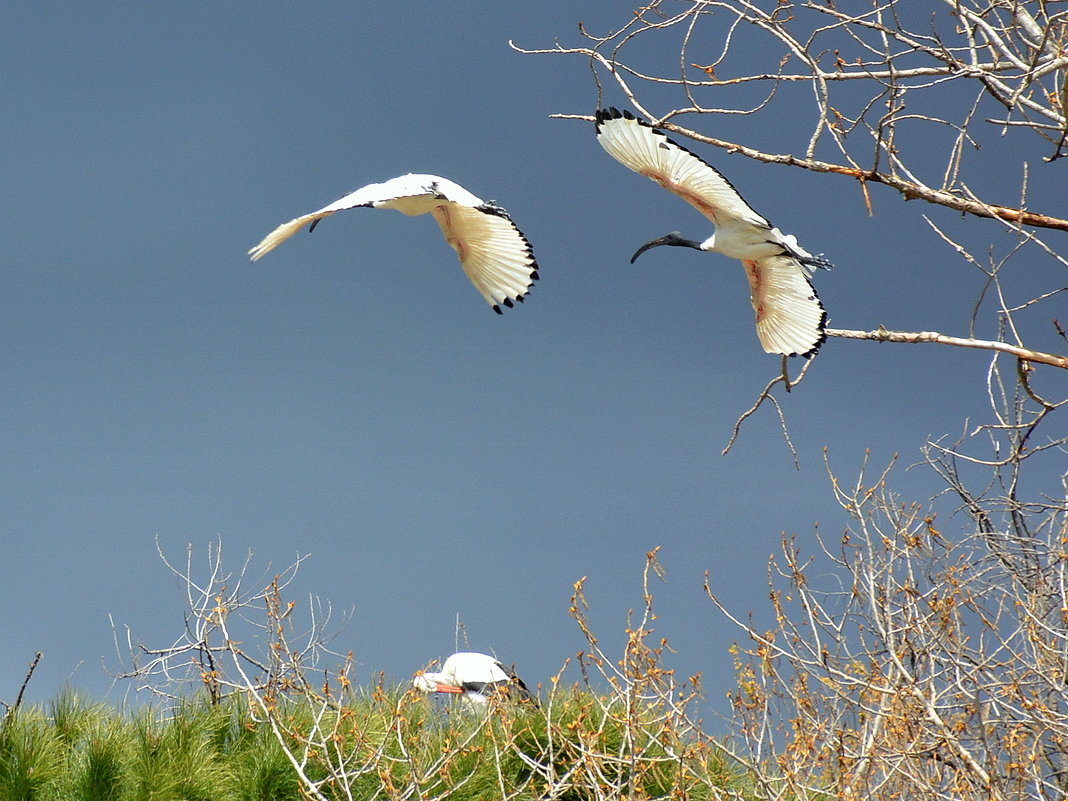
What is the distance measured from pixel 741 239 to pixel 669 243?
2.03 feet

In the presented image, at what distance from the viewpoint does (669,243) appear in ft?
19.4

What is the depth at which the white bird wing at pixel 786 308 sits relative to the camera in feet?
18.0

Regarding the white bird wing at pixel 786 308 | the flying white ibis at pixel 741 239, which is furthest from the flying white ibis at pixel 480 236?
the white bird wing at pixel 786 308

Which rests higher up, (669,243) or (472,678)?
(669,243)

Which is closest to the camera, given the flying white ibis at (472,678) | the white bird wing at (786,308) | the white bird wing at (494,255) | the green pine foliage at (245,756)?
the white bird wing at (786,308)

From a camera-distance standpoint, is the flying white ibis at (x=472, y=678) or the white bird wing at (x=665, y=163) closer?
the white bird wing at (x=665, y=163)

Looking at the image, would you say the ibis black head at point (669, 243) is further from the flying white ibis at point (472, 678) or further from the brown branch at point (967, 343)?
the flying white ibis at point (472, 678)

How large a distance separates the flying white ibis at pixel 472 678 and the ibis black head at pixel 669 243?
267cm

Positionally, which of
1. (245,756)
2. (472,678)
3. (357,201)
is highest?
(357,201)

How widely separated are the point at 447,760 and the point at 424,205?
2.40 m

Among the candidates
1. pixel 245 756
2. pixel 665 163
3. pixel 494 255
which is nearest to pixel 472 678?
pixel 245 756

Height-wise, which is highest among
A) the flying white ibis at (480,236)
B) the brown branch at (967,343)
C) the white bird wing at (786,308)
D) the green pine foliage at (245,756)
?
the flying white ibis at (480,236)

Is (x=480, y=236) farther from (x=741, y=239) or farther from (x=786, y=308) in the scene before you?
(x=786, y=308)

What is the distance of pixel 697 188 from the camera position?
4.96m
